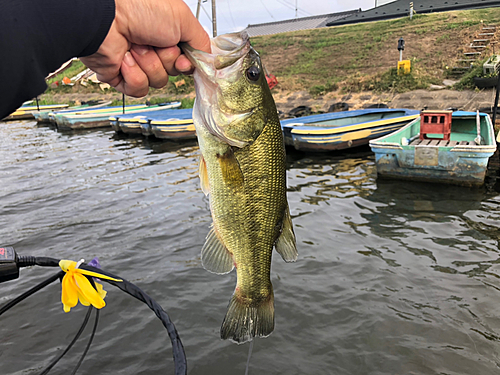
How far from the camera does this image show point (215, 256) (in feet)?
7.68

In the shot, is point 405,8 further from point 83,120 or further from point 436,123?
point 436,123

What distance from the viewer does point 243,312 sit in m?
2.44

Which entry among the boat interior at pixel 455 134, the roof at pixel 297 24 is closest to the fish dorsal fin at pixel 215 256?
the boat interior at pixel 455 134

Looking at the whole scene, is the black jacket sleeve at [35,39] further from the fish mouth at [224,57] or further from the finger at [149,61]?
the fish mouth at [224,57]

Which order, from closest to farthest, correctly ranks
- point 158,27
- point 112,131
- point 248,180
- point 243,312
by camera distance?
point 158,27, point 248,180, point 243,312, point 112,131

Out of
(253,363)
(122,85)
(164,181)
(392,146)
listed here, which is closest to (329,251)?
(253,363)

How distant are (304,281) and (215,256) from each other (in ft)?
13.5

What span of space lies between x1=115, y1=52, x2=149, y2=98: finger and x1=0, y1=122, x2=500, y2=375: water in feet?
12.6

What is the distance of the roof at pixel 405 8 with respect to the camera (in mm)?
34594

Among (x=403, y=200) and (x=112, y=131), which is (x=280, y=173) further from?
(x=112, y=131)

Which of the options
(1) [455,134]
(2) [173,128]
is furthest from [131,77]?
(2) [173,128]

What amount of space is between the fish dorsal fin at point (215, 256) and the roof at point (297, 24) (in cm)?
4457

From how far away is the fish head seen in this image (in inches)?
77.9

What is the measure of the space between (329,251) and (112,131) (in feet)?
66.4
